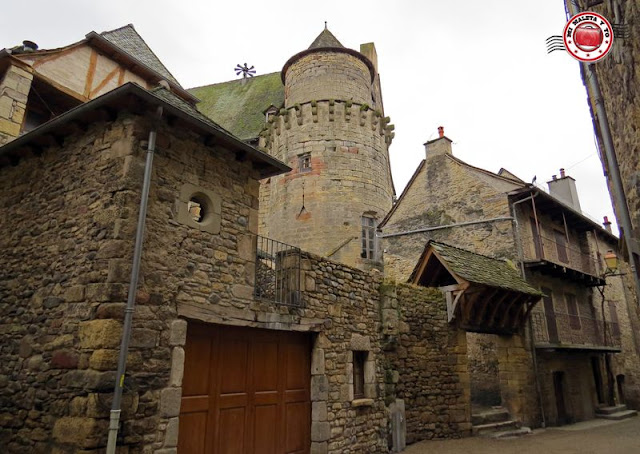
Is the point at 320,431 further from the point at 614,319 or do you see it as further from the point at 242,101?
the point at 242,101

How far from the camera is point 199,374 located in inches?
222

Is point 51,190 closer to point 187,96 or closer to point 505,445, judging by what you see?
point 187,96

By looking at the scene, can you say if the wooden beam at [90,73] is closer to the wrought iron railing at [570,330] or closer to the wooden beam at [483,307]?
the wooden beam at [483,307]

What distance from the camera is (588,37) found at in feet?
12.6

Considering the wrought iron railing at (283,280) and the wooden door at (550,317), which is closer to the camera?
the wrought iron railing at (283,280)

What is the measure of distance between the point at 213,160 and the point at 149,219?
1.32 meters

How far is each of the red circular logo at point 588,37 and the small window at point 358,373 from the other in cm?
571

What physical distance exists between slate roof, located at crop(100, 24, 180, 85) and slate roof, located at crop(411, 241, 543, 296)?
840 centimetres

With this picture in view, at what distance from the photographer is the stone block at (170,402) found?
4.85m

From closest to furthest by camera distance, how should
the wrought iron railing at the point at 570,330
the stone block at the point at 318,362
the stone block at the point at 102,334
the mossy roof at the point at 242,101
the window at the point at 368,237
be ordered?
the stone block at the point at 102,334
the stone block at the point at 318,362
the wrought iron railing at the point at 570,330
the window at the point at 368,237
the mossy roof at the point at 242,101

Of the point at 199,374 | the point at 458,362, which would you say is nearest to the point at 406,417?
the point at 458,362

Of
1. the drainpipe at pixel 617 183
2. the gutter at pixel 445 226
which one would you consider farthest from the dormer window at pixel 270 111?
the drainpipe at pixel 617 183

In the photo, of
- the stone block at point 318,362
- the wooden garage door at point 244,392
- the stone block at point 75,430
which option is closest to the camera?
the stone block at point 75,430

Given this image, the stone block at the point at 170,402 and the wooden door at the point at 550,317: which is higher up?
the wooden door at the point at 550,317
